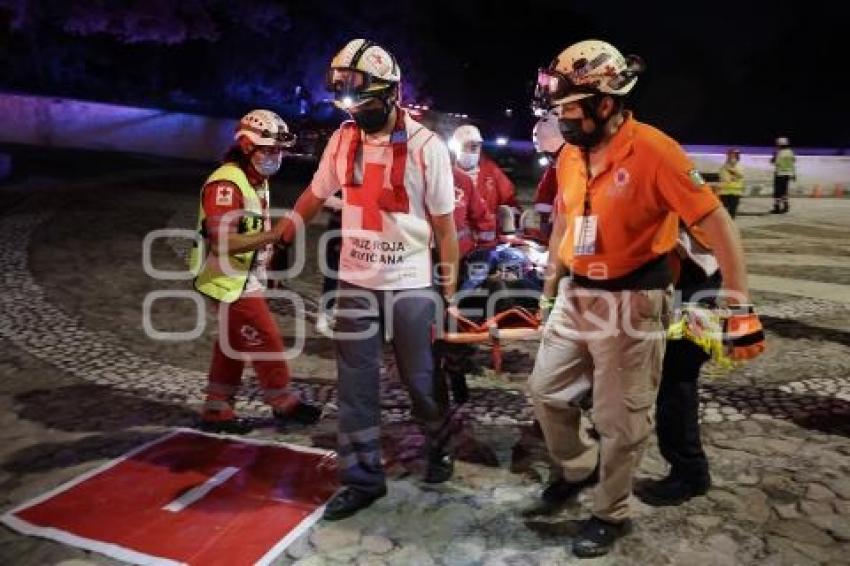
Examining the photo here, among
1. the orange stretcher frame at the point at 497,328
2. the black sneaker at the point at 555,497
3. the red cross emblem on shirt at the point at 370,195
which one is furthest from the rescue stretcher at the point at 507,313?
the black sneaker at the point at 555,497

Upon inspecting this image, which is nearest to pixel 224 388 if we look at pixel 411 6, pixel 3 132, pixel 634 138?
pixel 634 138

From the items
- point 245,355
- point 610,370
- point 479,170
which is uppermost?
point 479,170

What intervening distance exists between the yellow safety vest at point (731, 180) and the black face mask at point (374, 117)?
14.2 m

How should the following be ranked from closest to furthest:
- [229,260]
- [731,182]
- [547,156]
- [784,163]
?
1. [229,260]
2. [547,156]
3. [731,182]
4. [784,163]

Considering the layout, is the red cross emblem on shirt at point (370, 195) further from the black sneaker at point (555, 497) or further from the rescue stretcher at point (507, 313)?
the black sneaker at point (555, 497)

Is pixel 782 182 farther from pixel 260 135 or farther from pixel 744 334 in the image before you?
pixel 744 334

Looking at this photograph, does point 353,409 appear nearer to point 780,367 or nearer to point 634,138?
point 634,138

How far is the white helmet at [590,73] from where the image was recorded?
3.37 meters

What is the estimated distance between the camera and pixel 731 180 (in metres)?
16.3

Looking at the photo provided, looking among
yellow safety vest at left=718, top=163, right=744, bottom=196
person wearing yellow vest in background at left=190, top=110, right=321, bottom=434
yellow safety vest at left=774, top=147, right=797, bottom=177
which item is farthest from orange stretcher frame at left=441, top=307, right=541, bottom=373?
yellow safety vest at left=774, top=147, right=797, bottom=177

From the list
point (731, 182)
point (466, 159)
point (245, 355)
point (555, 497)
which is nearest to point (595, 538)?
point (555, 497)

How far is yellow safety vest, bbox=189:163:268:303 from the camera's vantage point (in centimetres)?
467

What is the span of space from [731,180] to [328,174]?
14216mm

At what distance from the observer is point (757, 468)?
4414mm
